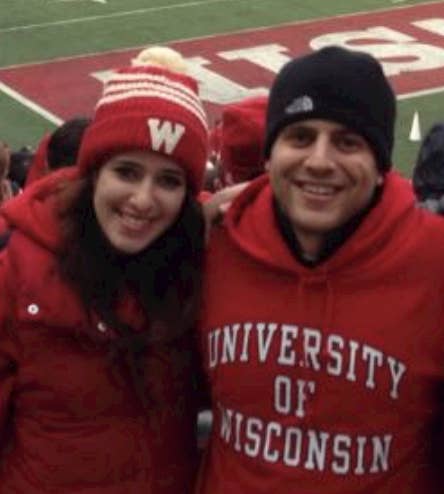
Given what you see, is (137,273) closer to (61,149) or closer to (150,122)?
(150,122)

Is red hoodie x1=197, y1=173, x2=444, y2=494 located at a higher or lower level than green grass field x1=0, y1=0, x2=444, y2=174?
higher

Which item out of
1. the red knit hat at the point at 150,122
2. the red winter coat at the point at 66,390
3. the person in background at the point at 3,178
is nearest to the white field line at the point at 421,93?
the person in background at the point at 3,178

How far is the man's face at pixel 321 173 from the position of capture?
2348 millimetres

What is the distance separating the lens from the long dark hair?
2566mm

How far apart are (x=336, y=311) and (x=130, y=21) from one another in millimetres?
11792

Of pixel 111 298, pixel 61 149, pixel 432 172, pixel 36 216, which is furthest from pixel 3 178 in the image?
pixel 111 298

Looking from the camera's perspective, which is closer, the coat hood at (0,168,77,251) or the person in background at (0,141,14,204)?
the coat hood at (0,168,77,251)

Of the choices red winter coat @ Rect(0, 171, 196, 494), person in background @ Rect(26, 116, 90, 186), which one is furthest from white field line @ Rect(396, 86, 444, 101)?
red winter coat @ Rect(0, 171, 196, 494)

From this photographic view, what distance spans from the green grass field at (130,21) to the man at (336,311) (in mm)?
9302

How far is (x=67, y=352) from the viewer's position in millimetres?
2594

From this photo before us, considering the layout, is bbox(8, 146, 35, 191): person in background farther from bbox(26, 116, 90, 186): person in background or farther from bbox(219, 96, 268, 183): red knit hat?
bbox(219, 96, 268, 183): red knit hat

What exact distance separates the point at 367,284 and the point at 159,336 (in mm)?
456

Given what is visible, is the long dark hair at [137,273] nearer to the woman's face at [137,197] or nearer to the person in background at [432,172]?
the woman's face at [137,197]

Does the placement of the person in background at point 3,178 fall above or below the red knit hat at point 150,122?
below
